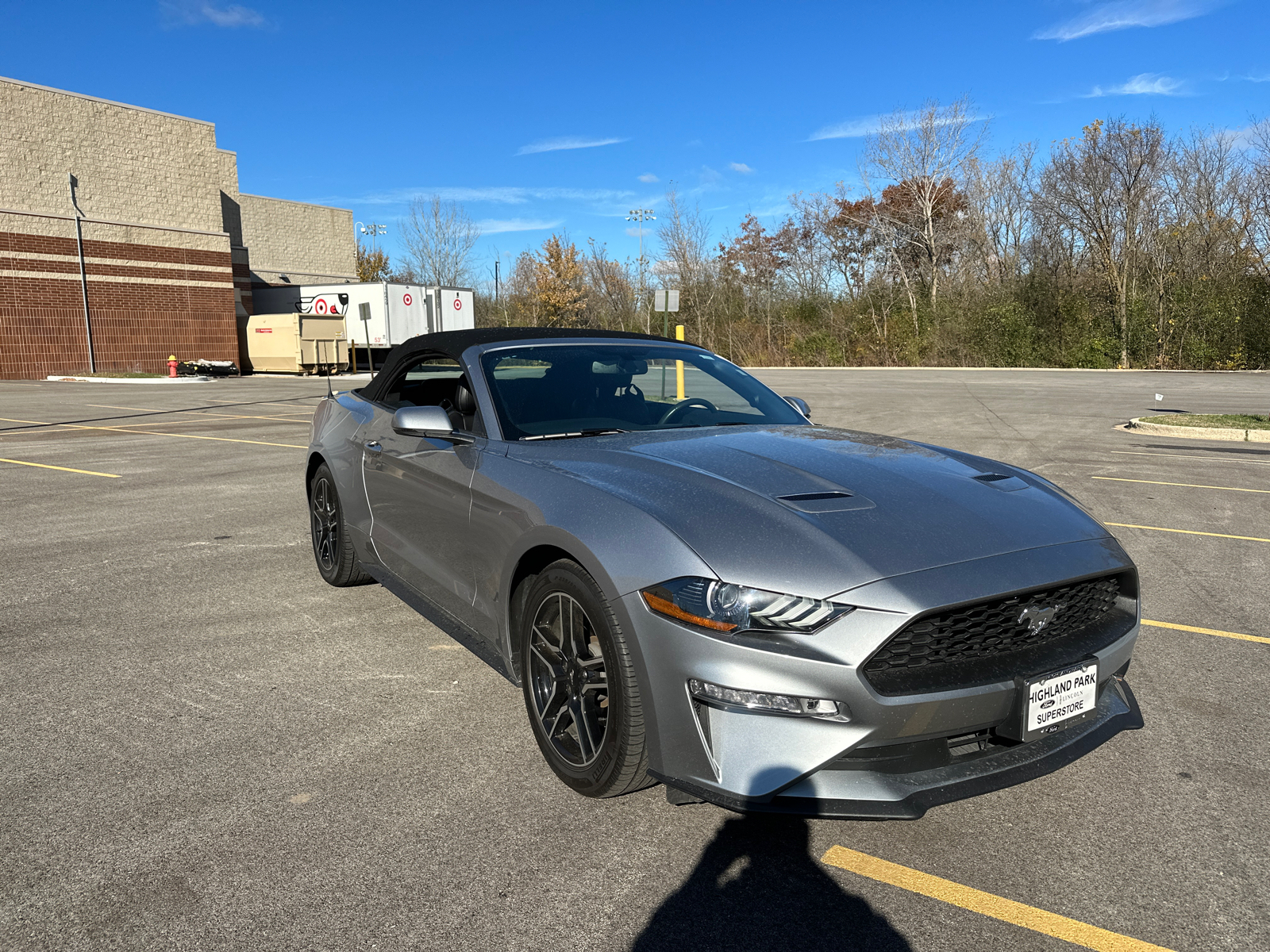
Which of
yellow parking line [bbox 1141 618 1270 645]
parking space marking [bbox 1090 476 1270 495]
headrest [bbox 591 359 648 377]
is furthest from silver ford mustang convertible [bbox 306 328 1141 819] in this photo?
parking space marking [bbox 1090 476 1270 495]

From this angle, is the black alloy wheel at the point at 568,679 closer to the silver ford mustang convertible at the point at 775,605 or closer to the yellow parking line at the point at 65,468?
the silver ford mustang convertible at the point at 775,605

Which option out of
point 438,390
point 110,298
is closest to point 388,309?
point 110,298

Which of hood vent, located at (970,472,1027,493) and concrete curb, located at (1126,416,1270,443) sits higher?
hood vent, located at (970,472,1027,493)

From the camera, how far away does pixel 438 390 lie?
5469 millimetres

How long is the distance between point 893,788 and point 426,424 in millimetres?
2337

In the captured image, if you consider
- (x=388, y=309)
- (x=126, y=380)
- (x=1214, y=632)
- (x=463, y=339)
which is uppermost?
(x=388, y=309)

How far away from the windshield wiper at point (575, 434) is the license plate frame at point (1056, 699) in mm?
1989

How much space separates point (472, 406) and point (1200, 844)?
3119 millimetres

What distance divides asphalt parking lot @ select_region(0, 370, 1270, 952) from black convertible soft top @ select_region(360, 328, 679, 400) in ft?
4.52

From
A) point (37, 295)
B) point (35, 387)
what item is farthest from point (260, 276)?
point (35, 387)

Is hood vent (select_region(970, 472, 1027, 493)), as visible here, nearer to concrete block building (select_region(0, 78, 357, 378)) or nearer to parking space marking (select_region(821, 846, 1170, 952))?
parking space marking (select_region(821, 846, 1170, 952))

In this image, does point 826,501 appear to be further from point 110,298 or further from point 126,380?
point 110,298

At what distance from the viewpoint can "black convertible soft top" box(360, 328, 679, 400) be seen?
14.8 feet

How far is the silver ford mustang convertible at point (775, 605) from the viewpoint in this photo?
98.0 inches
